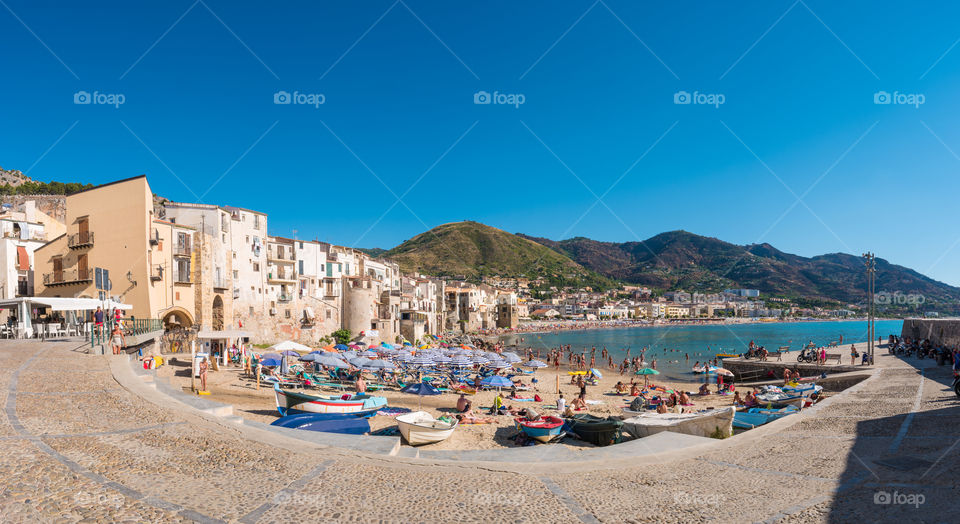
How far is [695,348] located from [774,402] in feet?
190

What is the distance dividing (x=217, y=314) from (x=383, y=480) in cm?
3510

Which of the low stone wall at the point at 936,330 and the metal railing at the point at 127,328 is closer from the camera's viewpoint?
the metal railing at the point at 127,328

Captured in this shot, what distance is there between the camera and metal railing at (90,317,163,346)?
19.9 metres

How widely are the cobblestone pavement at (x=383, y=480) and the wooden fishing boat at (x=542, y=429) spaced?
624 centimetres

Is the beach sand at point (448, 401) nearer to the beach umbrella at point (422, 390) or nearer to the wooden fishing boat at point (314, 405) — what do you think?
the wooden fishing boat at point (314, 405)

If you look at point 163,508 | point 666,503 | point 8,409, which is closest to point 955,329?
point 666,503

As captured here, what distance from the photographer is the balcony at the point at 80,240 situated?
97.4ft

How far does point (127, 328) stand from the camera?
23.3 meters

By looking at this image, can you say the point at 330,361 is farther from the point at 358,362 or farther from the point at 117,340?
the point at 117,340

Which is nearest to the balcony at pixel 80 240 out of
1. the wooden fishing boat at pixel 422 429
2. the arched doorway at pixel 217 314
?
the arched doorway at pixel 217 314

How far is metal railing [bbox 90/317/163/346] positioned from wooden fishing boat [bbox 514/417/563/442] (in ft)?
55.8

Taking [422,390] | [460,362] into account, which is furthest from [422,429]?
[460,362]

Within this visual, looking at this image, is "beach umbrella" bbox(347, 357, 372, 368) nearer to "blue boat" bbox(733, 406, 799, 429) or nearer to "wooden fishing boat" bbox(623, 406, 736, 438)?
"wooden fishing boat" bbox(623, 406, 736, 438)

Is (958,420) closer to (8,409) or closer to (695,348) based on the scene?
(8,409)
